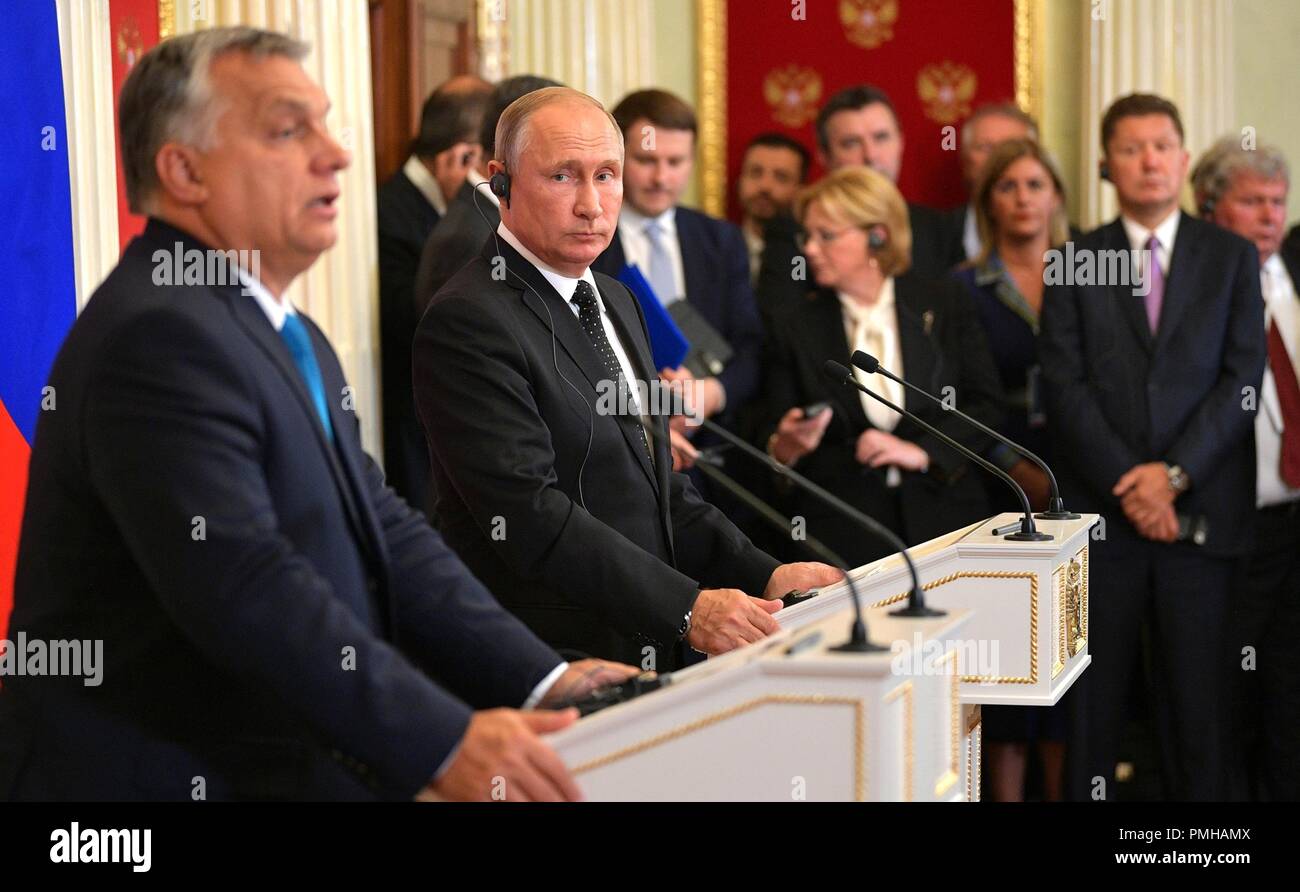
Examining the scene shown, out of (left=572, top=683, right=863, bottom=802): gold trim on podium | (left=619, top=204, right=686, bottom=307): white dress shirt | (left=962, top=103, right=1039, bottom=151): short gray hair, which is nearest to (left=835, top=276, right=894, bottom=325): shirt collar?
(left=619, top=204, right=686, bottom=307): white dress shirt

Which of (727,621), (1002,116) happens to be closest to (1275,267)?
(1002,116)

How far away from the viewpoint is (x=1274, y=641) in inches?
215

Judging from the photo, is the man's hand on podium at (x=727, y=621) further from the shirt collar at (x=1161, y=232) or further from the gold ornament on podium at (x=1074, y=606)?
the shirt collar at (x=1161, y=232)

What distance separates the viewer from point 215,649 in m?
2.00

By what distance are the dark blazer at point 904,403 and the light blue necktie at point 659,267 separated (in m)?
0.44

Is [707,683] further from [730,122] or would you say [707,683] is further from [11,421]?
[730,122]

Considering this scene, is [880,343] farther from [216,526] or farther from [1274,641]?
[216,526]

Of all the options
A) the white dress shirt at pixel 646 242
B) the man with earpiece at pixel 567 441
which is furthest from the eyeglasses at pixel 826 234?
the man with earpiece at pixel 567 441

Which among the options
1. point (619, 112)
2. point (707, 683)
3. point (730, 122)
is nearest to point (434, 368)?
point (707, 683)

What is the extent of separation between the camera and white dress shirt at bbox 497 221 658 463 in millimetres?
3270

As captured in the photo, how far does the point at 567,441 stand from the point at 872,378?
1986mm

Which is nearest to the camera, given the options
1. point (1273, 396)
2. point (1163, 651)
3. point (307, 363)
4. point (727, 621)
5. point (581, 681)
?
point (307, 363)

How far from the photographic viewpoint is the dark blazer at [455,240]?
4176mm

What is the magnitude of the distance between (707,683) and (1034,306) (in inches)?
147
